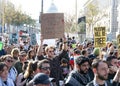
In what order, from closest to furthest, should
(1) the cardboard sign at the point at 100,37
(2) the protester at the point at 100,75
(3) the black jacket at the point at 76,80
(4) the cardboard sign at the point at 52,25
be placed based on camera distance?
(2) the protester at the point at 100,75, (3) the black jacket at the point at 76,80, (4) the cardboard sign at the point at 52,25, (1) the cardboard sign at the point at 100,37

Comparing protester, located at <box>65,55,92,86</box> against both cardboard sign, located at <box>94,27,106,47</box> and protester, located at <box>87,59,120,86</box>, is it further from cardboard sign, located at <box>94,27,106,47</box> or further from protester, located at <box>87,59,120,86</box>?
cardboard sign, located at <box>94,27,106,47</box>

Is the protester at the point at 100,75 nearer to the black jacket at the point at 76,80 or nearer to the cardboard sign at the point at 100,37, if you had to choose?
the black jacket at the point at 76,80

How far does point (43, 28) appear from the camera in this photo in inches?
456

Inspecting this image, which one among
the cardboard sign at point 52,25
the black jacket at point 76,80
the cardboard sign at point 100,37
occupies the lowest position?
the black jacket at point 76,80

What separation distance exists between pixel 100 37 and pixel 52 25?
168 centimetres

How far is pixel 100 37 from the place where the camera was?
12.4 metres

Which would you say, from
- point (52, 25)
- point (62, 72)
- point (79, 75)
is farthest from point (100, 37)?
point (79, 75)

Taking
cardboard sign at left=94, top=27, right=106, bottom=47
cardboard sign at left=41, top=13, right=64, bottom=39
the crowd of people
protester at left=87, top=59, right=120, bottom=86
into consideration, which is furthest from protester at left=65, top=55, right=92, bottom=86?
cardboard sign at left=94, top=27, right=106, bottom=47

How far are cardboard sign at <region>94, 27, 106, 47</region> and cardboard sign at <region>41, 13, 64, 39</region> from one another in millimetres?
1215

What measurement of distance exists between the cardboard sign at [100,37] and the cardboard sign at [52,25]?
47.8 inches

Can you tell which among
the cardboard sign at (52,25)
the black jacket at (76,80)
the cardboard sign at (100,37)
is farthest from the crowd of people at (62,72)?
the cardboard sign at (100,37)

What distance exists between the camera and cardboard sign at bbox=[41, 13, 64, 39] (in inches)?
452

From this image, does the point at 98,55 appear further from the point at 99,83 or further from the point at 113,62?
the point at 99,83

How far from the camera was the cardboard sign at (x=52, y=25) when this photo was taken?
37.7 ft
